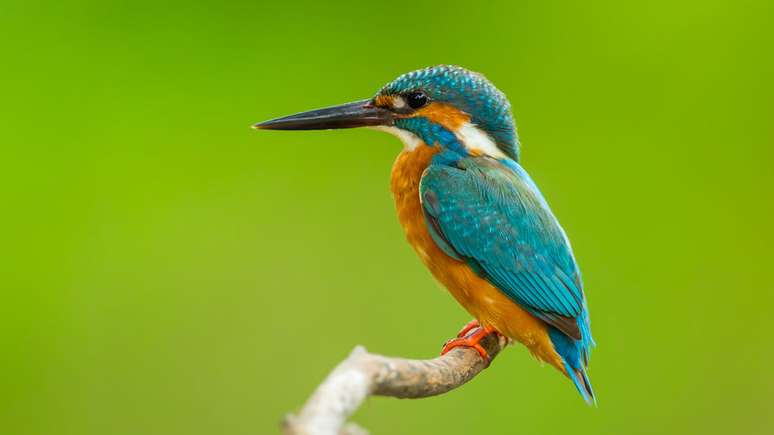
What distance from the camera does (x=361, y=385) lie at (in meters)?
1.48

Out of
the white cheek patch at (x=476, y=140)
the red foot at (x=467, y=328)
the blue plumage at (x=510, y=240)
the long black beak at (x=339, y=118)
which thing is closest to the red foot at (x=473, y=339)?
the red foot at (x=467, y=328)

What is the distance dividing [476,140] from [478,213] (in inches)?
8.8

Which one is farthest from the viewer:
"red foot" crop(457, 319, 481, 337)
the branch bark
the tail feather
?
"red foot" crop(457, 319, 481, 337)

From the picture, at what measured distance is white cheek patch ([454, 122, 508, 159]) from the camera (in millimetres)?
2934

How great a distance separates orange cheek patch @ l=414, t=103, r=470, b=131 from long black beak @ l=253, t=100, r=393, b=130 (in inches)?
3.9

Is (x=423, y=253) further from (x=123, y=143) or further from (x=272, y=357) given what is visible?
(x=123, y=143)

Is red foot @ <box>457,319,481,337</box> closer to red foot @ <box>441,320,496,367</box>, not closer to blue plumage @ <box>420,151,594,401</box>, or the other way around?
red foot @ <box>441,320,496,367</box>

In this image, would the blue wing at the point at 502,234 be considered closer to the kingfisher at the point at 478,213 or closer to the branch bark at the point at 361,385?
the kingfisher at the point at 478,213

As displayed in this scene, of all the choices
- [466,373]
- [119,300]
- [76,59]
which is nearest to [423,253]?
[466,373]

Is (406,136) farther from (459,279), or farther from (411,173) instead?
(459,279)

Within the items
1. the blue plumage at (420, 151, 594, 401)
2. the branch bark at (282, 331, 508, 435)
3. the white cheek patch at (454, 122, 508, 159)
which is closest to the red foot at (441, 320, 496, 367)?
the blue plumage at (420, 151, 594, 401)

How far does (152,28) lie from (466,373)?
8.14ft

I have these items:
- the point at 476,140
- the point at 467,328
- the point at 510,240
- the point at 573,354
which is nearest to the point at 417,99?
the point at 476,140

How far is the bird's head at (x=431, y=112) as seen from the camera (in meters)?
2.89
